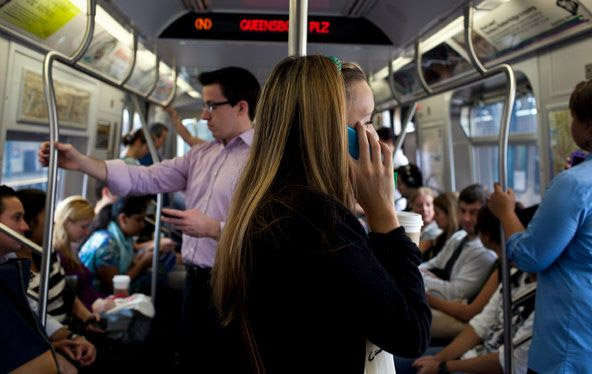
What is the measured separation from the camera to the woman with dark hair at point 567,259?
179 centimetres

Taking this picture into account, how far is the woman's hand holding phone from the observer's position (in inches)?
43.2

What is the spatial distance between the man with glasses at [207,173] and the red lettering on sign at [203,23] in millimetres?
769

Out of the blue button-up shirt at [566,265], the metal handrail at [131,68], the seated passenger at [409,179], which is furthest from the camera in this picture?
the seated passenger at [409,179]

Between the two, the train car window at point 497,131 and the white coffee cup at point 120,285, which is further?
the train car window at point 497,131

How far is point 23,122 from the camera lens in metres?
3.58

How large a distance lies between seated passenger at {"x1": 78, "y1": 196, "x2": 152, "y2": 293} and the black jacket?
3.38 m

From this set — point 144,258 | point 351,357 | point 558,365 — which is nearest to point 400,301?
point 351,357

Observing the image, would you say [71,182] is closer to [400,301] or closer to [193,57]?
[193,57]

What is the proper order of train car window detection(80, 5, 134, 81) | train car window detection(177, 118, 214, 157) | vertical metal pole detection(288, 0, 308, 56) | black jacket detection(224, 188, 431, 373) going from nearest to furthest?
black jacket detection(224, 188, 431, 373)
vertical metal pole detection(288, 0, 308, 56)
train car window detection(80, 5, 134, 81)
train car window detection(177, 118, 214, 157)

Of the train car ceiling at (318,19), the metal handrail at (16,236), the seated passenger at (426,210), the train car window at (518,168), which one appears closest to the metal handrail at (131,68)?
the train car ceiling at (318,19)

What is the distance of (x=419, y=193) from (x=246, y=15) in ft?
8.26

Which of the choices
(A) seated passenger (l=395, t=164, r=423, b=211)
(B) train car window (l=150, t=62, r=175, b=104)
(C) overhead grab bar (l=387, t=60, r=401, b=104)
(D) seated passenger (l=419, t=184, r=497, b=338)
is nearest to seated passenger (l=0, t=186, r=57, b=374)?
(C) overhead grab bar (l=387, t=60, r=401, b=104)

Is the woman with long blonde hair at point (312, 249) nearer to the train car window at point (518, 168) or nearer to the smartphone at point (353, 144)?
the smartphone at point (353, 144)

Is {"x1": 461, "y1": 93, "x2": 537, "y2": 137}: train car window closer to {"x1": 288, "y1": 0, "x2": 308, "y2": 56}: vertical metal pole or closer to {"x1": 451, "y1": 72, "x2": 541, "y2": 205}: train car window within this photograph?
{"x1": 451, "y1": 72, "x2": 541, "y2": 205}: train car window
